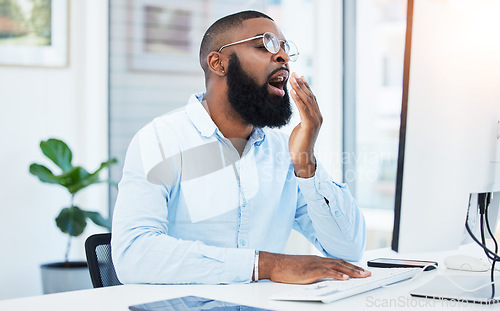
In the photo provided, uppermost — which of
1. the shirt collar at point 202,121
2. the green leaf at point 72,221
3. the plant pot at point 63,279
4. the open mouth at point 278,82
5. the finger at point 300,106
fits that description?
the open mouth at point 278,82

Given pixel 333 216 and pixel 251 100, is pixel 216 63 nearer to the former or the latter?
pixel 251 100

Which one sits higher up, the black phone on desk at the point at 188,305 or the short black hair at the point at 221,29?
the short black hair at the point at 221,29

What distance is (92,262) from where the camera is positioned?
1.41 metres

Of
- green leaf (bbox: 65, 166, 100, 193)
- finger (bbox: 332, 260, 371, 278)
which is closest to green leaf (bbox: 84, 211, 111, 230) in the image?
green leaf (bbox: 65, 166, 100, 193)

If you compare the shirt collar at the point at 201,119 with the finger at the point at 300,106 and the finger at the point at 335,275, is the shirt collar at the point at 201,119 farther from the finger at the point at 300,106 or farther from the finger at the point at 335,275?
the finger at the point at 335,275

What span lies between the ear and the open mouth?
164mm

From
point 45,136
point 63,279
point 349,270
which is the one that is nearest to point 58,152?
point 45,136

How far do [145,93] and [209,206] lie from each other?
221 cm

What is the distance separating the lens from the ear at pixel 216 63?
1.88m

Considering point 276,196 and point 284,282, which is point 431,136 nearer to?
point 284,282

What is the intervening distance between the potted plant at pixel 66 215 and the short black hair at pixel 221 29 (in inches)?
54.9

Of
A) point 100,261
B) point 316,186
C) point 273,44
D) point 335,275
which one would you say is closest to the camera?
point 335,275

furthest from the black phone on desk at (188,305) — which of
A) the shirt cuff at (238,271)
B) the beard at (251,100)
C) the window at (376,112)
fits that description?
the window at (376,112)

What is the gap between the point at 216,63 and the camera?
1891 millimetres
